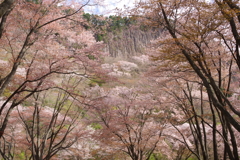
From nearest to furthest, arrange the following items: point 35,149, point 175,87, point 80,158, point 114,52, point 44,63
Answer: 1. point 44,63
2. point 35,149
3. point 175,87
4. point 80,158
5. point 114,52

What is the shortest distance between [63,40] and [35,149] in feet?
16.5

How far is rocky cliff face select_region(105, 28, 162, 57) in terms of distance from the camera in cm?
3878

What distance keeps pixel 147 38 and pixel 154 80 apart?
37.4m

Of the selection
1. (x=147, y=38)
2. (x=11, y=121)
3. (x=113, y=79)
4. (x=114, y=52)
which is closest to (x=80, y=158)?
(x=11, y=121)

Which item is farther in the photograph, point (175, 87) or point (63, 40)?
point (175, 87)

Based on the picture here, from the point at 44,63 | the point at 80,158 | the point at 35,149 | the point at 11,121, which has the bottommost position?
the point at 80,158

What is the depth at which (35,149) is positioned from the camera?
769 centimetres

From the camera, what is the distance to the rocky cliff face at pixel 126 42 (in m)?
38.8

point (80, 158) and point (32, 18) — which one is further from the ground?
point (32, 18)

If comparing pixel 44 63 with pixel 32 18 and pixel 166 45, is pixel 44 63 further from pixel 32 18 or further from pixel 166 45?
pixel 166 45

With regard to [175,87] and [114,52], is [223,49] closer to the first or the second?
[175,87]

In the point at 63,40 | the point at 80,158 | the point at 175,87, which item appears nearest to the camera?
the point at 63,40

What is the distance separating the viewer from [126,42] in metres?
41.8

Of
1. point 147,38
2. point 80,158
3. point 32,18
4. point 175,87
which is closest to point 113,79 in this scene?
point 32,18
